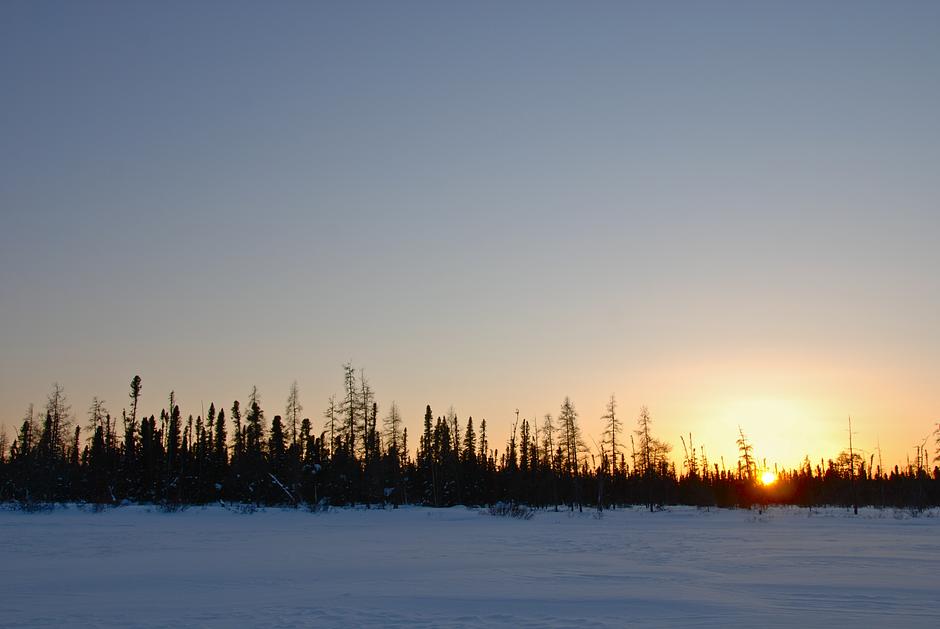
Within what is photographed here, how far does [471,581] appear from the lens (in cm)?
1495

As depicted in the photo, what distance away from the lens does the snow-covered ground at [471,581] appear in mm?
10859

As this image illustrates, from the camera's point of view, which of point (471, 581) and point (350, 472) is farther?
point (350, 472)

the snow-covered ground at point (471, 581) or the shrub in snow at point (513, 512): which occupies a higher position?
the snow-covered ground at point (471, 581)

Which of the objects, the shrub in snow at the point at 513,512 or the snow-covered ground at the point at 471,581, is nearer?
the snow-covered ground at the point at 471,581

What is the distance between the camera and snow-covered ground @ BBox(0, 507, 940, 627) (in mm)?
10859

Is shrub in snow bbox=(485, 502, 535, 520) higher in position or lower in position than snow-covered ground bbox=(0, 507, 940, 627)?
lower

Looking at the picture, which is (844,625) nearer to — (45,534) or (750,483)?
(45,534)

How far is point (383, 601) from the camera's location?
12.3m

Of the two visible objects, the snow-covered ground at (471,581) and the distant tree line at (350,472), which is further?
the distant tree line at (350,472)

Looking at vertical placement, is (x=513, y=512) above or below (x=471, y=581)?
below

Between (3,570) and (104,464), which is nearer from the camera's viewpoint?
(3,570)

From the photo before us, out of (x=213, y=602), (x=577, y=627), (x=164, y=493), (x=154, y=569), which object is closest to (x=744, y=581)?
(x=577, y=627)

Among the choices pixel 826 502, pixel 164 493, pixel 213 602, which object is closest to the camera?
pixel 213 602

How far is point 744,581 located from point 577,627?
6164 mm
